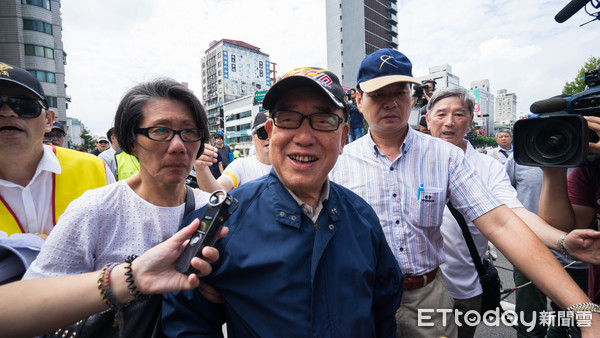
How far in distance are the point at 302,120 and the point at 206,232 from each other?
1.96 feet

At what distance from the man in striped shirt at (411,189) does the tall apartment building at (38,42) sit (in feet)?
123

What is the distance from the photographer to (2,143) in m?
1.61

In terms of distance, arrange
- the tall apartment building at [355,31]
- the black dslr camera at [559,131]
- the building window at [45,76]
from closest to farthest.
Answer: the black dslr camera at [559,131] < the building window at [45,76] < the tall apartment building at [355,31]

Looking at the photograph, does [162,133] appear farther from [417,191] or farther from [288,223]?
[417,191]

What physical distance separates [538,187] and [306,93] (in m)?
3.41

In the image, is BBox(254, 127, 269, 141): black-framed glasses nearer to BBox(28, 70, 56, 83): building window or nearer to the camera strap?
the camera strap

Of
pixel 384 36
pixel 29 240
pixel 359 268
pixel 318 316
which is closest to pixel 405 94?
pixel 359 268

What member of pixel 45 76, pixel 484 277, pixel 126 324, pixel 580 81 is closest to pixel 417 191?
pixel 484 277

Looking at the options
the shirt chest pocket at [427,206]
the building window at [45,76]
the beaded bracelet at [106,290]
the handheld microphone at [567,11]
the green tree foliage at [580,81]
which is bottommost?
the beaded bracelet at [106,290]

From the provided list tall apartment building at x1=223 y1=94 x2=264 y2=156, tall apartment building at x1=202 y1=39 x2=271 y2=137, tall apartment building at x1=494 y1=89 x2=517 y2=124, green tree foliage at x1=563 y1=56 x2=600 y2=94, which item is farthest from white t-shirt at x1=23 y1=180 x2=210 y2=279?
tall apartment building at x1=494 y1=89 x2=517 y2=124

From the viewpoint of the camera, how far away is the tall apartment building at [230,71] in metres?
86.6

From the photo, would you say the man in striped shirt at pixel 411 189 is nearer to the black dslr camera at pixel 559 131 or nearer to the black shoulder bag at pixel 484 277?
the black dslr camera at pixel 559 131

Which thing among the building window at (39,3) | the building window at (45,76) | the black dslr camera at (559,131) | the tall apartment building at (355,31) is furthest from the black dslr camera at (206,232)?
the tall apartment building at (355,31)

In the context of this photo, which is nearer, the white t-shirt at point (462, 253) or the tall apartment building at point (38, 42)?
the white t-shirt at point (462, 253)
